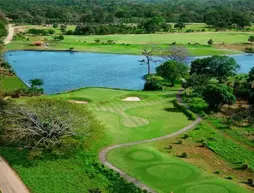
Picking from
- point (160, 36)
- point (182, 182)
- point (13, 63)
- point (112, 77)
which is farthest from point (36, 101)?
point (160, 36)

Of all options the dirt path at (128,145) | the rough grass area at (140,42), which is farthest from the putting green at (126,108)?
the rough grass area at (140,42)

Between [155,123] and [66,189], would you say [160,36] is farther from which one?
[66,189]

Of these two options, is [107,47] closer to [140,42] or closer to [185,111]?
[140,42]

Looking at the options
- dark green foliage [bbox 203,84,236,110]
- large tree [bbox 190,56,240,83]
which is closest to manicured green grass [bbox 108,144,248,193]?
dark green foliage [bbox 203,84,236,110]

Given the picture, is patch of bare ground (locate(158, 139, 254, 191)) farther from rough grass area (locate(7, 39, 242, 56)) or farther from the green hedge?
rough grass area (locate(7, 39, 242, 56))

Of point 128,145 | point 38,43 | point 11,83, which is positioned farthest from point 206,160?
point 38,43

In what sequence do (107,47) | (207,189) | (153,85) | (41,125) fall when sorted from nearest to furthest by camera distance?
(207,189)
(41,125)
(153,85)
(107,47)
